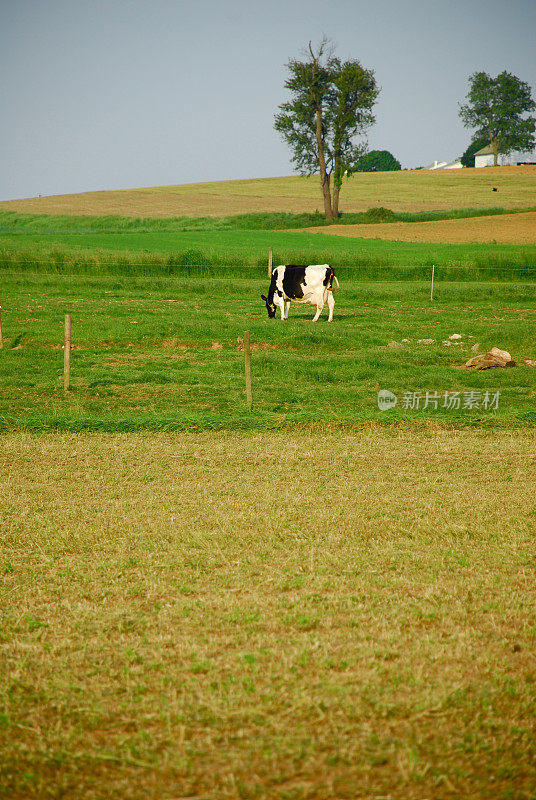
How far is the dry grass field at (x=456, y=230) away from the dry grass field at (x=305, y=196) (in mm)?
10108

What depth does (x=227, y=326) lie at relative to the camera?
19.8m

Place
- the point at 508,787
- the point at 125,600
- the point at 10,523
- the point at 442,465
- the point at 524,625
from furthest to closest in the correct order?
the point at 442,465 < the point at 10,523 < the point at 125,600 < the point at 524,625 < the point at 508,787

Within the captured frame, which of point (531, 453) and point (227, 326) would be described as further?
point (227, 326)

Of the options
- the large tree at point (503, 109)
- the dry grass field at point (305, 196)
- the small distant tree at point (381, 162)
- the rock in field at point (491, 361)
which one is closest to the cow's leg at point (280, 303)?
the rock in field at point (491, 361)

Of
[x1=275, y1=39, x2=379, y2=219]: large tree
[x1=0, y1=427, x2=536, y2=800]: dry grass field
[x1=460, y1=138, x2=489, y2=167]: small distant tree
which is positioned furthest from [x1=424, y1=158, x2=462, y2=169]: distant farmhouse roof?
[x1=0, y1=427, x2=536, y2=800]: dry grass field

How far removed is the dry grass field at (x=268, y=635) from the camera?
12.3 ft

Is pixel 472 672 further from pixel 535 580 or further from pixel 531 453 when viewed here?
pixel 531 453

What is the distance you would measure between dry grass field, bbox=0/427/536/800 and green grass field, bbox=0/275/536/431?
3205mm

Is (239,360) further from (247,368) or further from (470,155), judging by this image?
(470,155)

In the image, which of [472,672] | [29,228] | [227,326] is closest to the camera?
[472,672]

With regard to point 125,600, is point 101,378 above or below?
above

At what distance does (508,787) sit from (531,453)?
7.13 m

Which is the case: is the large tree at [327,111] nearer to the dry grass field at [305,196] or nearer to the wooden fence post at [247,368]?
the dry grass field at [305,196]

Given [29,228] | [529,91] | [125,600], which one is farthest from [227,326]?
[529,91]
